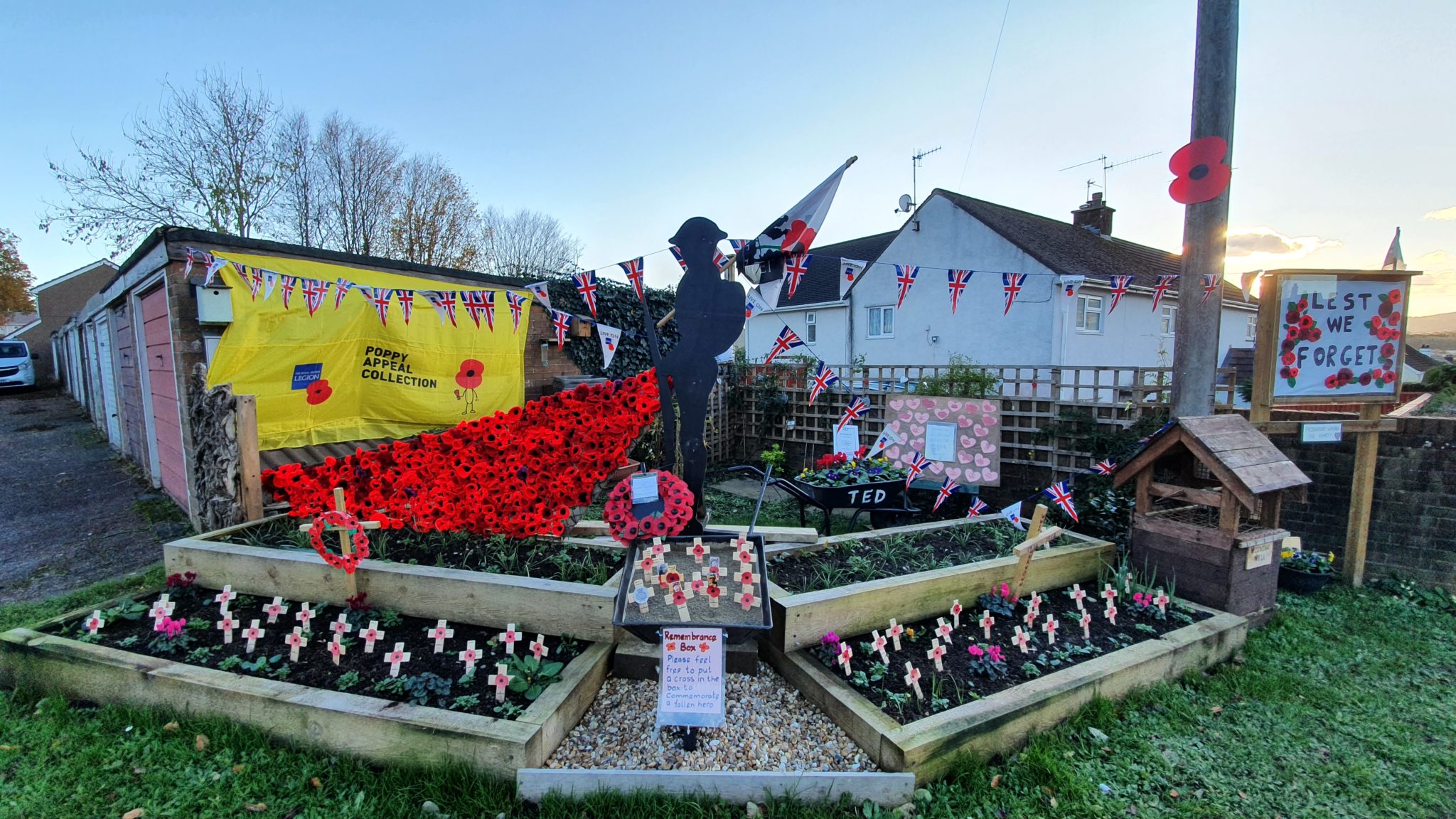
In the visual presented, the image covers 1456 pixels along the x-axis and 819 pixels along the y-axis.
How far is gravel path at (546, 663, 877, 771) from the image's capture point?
2168mm

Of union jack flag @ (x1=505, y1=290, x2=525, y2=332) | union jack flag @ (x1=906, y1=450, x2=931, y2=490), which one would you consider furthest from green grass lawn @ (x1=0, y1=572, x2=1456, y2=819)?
union jack flag @ (x1=505, y1=290, x2=525, y2=332)

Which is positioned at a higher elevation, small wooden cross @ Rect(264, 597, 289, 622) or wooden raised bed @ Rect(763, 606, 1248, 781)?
small wooden cross @ Rect(264, 597, 289, 622)

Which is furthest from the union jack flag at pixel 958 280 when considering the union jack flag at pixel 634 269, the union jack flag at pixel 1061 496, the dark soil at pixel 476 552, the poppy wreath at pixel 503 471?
the dark soil at pixel 476 552

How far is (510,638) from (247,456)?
261 centimetres

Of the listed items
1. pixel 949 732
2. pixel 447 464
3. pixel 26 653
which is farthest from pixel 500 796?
pixel 26 653

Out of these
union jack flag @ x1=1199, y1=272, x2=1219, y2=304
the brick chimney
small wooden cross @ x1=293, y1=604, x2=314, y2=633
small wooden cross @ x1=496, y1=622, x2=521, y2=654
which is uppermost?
the brick chimney

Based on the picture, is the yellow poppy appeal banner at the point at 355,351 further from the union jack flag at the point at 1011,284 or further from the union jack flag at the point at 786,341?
the union jack flag at the point at 1011,284

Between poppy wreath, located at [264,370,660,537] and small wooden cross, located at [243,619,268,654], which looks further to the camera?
poppy wreath, located at [264,370,660,537]

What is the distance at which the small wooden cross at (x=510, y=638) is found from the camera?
2.64 m

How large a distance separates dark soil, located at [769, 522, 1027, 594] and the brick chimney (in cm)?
1528

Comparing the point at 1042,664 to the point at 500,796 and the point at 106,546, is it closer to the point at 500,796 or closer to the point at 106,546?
the point at 500,796

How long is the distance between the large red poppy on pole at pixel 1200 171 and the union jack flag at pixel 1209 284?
1.64 feet

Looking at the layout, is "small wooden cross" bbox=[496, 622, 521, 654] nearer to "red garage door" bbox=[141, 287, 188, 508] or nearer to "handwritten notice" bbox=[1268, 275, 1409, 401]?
"red garage door" bbox=[141, 287, 188, 508]

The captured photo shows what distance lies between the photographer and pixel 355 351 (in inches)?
223
